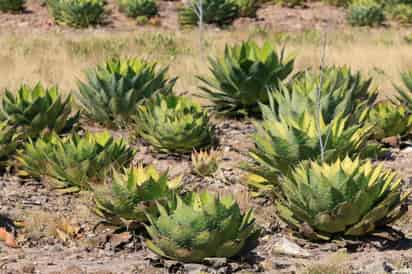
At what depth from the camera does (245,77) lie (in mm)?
8602

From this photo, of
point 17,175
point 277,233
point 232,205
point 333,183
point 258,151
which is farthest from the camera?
point 17,175

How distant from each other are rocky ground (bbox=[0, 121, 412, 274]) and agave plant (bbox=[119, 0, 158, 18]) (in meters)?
13.9

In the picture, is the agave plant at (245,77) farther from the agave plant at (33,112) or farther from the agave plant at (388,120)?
the agave plant at (33,112)

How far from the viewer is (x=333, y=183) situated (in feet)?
17.6

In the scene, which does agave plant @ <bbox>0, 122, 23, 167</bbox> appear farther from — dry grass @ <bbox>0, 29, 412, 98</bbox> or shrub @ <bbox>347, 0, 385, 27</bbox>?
shrub @ <bbox>347, 0, 385, 27</bbox>

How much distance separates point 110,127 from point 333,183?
3856 mm

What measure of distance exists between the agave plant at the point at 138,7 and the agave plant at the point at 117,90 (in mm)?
11953

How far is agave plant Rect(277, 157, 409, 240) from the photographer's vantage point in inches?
209

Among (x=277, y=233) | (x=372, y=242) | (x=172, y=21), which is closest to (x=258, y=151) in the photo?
(x=277, y=233)

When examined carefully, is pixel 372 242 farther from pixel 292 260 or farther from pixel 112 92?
pixel 112 92

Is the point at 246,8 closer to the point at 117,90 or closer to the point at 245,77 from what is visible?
the point at 245,77

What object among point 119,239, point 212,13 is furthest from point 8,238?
point 212,13

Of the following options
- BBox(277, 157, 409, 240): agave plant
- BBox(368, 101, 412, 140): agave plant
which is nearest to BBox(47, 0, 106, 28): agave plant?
BBox(368, 101, 412, 140): agave plant

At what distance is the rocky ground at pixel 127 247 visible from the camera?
16.1 ft
